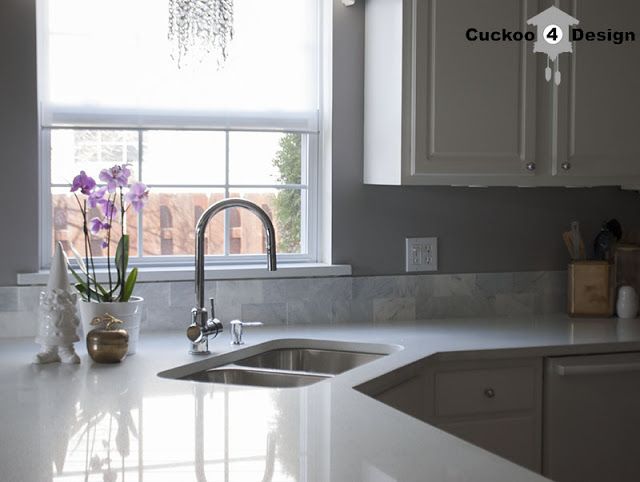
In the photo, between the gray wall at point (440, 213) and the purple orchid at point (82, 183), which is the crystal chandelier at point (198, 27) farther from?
the gray wall at point (440, 213)

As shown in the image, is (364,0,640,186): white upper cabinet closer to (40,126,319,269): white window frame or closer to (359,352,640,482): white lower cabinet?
(40,126,319,269): white window frame

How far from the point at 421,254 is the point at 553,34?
885mm

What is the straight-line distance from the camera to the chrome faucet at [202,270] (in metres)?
2.85

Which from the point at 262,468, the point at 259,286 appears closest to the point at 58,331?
the point at 259,286

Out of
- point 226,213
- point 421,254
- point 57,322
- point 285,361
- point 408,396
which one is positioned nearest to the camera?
point 57,322

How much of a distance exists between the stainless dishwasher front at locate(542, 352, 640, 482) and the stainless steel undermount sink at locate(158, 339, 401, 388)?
0.52m

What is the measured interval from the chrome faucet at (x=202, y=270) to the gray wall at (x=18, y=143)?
1.98 feet

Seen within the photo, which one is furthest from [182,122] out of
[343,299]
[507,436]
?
[507,436]

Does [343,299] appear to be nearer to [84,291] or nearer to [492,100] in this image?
[492,100]

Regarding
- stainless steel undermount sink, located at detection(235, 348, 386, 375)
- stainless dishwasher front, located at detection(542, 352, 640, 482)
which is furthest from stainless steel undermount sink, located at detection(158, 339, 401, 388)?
stainless dishwasher front, located at detection(542, 352, 640, 482)

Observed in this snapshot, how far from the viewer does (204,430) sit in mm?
2055

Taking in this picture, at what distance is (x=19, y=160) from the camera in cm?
317

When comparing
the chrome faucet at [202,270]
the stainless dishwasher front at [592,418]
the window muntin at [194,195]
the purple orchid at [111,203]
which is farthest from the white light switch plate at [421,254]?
the purple orchid at [111,203]

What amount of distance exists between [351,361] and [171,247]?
770mm
